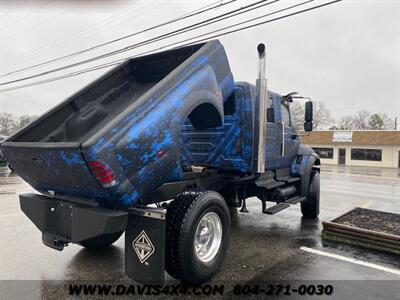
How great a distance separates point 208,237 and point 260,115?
2075mm

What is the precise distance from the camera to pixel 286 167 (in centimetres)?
721

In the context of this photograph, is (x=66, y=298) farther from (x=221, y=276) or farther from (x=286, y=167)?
(x=286, y=167)

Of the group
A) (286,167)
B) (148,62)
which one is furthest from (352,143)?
(148,62)

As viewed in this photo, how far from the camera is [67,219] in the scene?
3.91 m

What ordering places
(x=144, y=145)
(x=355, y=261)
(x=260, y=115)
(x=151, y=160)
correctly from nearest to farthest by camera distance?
1. (x=144, y=145)
2. (x=151, y=160)
3. (x=355, y=261)
4. (x=260, y=115)

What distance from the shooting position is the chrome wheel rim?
422cm

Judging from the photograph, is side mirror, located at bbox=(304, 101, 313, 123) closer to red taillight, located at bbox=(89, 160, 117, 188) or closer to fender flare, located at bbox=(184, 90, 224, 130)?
fender flare, located at bbox=(184, 90, 224, 130)

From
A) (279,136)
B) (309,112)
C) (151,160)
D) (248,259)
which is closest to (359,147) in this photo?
(309,112)

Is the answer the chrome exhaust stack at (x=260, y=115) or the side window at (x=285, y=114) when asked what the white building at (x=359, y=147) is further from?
the chrome exhaust stack at (x=260, y=115)

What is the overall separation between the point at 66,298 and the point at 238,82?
12.8 feet

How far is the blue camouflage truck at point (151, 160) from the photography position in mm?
3484

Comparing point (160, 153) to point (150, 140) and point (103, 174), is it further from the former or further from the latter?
point (103, 174)

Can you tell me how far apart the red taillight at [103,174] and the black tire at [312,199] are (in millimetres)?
5387

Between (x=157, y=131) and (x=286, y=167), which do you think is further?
(x=286, y=167)
